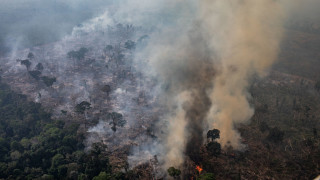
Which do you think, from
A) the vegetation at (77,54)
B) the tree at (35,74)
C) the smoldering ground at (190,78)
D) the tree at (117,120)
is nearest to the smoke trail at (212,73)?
the smoldering ground at (190,78)

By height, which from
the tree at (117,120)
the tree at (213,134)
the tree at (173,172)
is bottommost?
the tree at (173,172)

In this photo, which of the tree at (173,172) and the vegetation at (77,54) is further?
the vegetation at (77,54)

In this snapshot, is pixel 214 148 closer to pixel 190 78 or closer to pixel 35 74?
pixel 190 78

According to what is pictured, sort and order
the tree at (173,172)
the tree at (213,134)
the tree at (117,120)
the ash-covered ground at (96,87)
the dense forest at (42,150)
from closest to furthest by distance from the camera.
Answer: the tree at (173,172)
the dense forest at (42,150)
the tree at (213,134)
the ash-covered ground at (96,87)
the tree at (117,120)

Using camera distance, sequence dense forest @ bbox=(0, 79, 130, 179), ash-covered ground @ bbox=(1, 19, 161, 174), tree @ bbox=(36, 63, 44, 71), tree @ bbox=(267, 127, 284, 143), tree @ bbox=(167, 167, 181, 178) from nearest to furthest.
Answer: tree @ bbox=(167, 167, 181, 178), dense forest @ bbox=(0, 79, 130, 179), tree @ bbox=(267, 127, 284, 143), ash-covered ground @ bbox=(1, 19, 161, 174), tree @ bbox=(36, 63, 44, 71)

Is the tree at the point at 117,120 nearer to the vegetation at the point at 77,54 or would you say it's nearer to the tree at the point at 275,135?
the tree at the point at 275,135

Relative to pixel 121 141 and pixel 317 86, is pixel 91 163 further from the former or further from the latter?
pixel 317 86

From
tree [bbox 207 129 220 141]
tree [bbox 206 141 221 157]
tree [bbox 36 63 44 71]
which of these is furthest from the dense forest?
tree [bbox 36 63 44 71]

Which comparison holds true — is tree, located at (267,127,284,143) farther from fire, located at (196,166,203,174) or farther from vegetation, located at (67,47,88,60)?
vegetation, located at (67,47,88,60)
